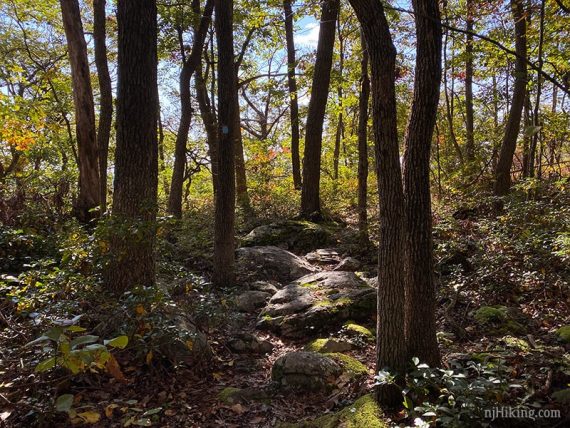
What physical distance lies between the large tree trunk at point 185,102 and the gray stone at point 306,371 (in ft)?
23.9

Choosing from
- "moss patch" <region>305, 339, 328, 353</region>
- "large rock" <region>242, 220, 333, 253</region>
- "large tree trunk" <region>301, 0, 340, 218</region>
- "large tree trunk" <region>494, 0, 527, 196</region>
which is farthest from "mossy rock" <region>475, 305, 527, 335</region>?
"large tree trunk" <region>301, 0, 340, 218</region>

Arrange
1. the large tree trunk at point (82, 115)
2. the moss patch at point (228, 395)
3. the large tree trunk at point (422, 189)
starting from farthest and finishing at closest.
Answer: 1. the large tree trunk at point (82, 115)
2. the moss patch at point (228, 395)
3. the large tree trunk at point (422, 189)

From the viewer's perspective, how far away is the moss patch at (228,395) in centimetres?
415

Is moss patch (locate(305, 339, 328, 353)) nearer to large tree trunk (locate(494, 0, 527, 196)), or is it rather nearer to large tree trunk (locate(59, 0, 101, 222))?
large tree trunk (locate(59, 0, 101, 222))

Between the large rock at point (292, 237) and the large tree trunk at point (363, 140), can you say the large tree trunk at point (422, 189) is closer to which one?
the large tree trunk at point (363, 140)

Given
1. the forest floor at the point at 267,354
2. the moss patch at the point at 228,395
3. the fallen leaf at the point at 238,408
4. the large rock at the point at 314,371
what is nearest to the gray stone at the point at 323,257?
the forest floor at the point at 267,354

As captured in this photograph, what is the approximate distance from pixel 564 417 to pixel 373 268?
5.56 meters

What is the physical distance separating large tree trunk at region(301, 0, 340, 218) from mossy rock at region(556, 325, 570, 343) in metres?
7.66

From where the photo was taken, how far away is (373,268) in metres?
8.44

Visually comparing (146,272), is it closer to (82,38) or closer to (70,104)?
(82,38)

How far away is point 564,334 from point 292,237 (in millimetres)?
6837

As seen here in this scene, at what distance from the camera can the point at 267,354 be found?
544 centimetres

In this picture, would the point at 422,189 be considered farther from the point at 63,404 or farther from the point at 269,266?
the point at 269,266

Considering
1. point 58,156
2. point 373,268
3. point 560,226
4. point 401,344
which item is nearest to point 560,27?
point 560,226
